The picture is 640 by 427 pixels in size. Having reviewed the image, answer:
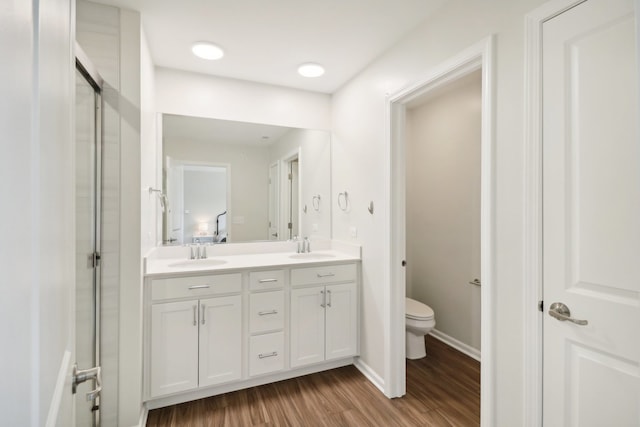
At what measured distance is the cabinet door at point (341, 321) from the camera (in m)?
2.50

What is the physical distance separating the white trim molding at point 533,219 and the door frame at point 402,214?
17 centimetres

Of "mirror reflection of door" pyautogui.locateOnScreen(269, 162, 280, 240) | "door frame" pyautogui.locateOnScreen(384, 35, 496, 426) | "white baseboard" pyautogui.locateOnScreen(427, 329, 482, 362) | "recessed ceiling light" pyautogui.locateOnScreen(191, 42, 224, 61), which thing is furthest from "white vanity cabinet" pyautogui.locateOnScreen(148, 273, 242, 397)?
"white baseboard" pyautogui.locateOnScreen(427, 329, 482, 362)

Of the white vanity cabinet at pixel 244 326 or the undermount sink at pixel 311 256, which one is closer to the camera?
the white vanity cabinet at pixel 244 326

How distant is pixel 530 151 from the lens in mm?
1317

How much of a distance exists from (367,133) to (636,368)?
196cm

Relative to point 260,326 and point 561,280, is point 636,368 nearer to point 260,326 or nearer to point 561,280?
point 561,280

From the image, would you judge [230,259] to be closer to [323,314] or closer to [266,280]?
[266,280]

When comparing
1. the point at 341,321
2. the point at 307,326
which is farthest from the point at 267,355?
the point at 341,321

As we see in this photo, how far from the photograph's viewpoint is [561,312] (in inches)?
48.1

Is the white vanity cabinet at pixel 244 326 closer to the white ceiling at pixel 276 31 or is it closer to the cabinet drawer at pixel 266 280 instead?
the cabinet drawer at pixel 266 280

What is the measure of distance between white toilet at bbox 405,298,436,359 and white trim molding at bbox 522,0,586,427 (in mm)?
1282

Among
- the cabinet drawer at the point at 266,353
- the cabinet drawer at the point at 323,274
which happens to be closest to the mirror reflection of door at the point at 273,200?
the cabinet drawer at the point at 323,274

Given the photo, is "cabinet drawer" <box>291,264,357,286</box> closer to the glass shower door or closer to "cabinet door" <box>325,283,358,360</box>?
"cabinet door" <box>325,283,358,360</box>

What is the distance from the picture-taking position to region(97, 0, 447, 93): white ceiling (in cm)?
177
